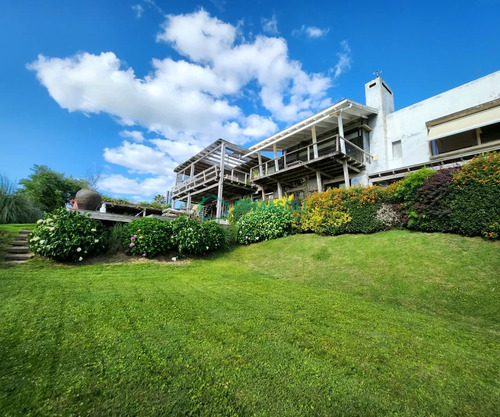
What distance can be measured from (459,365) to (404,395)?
984 millimetres

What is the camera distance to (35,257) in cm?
607

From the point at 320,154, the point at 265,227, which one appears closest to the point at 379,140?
the point at 320,154

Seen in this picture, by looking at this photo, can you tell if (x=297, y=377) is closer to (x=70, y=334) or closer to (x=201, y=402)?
(x=201, y=402)

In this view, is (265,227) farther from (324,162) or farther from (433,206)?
→ (433,206)

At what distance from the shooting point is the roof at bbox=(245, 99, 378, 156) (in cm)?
1183

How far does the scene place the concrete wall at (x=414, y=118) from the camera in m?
9.74

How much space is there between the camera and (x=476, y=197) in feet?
19.1

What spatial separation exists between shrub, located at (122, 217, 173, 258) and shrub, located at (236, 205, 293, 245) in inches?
135

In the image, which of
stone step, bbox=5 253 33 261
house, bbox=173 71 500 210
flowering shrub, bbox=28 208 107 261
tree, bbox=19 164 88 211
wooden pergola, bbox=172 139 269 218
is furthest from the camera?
tree, bbox=19 164 88 211

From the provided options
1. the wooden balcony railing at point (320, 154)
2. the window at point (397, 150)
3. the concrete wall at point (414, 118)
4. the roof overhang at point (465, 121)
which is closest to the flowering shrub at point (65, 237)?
the wooden balcony railing at point (320, 154)

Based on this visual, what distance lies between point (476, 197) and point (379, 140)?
8.01 m

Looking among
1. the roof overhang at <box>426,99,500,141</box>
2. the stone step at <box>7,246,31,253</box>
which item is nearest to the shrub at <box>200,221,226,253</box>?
the stone step at <box>7,246,31,253</box>

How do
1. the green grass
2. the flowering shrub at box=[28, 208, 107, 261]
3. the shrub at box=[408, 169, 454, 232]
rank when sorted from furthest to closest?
the shrub at box=[408, 169, 454, 232] → the flowering shrub at box=[28, 208, 107, 261] → the green grass

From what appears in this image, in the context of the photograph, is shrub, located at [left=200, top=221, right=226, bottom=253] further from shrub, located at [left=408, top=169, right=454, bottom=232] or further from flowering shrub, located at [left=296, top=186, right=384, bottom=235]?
shrub, located at [left=408, top=169, right=454, bottom=232]
